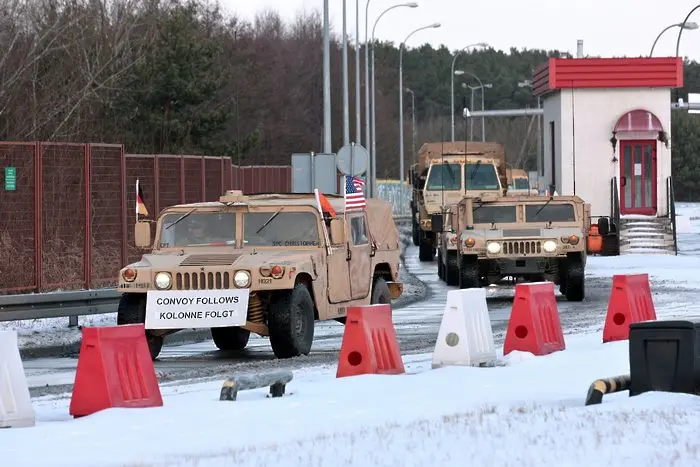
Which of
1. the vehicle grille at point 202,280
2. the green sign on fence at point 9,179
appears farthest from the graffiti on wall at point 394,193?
the vehicle grille at point 202,280

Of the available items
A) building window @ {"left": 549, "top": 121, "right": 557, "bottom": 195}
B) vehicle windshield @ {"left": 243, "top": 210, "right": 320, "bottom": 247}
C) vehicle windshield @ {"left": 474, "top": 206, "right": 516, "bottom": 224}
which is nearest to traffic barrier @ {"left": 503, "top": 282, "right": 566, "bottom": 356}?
vehicle windshield @ {"left": 243, "top": 210, "right": 320, "bottom": 247}

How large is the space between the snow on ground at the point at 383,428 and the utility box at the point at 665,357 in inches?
9.2

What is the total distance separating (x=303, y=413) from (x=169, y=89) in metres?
50.7

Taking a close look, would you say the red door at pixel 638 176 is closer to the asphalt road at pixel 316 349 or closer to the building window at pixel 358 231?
the asphalt road at pixel 316 349

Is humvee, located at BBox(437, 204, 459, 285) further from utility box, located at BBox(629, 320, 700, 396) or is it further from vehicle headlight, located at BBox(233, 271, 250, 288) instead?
utility box, located at BBox(629, 320, 700, 396)

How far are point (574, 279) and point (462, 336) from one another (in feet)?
38.6

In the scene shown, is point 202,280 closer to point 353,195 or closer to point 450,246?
point 353,195

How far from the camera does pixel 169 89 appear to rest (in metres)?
61.0

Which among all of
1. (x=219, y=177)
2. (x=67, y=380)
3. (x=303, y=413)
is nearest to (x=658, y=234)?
(x=219, y=177)

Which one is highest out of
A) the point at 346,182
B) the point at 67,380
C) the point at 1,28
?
the point at 1,28

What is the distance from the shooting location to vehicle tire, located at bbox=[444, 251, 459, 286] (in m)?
30.2

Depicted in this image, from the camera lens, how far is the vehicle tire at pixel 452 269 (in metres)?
30.2

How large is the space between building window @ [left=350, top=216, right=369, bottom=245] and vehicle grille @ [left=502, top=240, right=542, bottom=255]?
7523 mm

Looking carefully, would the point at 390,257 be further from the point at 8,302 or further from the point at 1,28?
the point at 1,28
